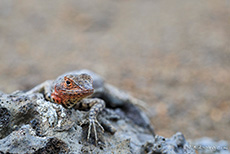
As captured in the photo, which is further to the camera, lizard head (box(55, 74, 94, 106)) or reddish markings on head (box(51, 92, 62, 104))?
reddish markings on head (box(51, 92, 62, 104))

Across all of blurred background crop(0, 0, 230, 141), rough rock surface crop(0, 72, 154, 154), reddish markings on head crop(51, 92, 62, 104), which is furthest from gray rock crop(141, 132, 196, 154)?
blurred background crop(0, 0, 230, 141)

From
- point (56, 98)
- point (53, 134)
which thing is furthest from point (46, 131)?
point (56, 98)

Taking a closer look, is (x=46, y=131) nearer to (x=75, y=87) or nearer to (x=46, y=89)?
(x=75, y=87)

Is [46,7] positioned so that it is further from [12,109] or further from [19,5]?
[12,109]

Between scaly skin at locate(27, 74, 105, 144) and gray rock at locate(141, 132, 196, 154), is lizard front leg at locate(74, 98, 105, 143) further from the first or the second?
gray rock at locate(141, 132, 196, 154)

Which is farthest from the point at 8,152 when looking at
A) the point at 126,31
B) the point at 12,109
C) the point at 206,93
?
the point at 126,31
